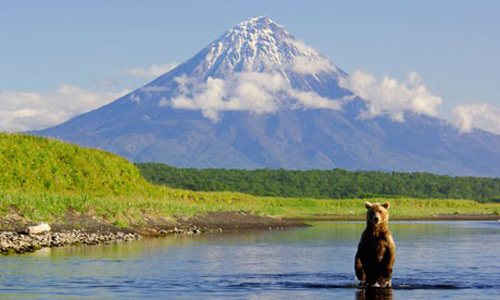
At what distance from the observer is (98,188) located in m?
69.3

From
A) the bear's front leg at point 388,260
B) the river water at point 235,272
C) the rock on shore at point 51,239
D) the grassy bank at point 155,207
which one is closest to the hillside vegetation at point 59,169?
the grassy bank at point 155,207

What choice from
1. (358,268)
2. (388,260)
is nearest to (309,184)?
(358,268)

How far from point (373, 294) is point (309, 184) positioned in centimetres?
15987

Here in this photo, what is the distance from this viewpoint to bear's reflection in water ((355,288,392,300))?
2586 cm

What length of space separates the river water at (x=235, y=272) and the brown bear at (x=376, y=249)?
0.50 meters

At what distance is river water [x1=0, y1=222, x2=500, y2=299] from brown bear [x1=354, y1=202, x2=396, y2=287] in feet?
1.65

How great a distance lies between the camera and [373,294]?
2662cm

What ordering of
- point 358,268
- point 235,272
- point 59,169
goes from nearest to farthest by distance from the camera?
1. point 358,268
2. point 235,272
3. point 59,169

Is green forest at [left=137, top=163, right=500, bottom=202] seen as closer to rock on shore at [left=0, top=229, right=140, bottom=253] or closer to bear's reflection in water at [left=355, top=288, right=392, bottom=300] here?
rock on shore at [left=0, top=229, right=140, bottom=253]

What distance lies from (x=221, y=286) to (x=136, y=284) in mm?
2606

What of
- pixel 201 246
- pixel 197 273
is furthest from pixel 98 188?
pixel 197 273

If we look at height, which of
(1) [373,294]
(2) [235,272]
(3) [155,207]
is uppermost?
(3) [155,207]

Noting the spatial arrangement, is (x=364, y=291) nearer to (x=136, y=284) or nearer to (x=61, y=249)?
(x=136, y=284)

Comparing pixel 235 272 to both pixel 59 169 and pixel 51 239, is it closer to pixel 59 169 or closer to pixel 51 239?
pixel 51 239
